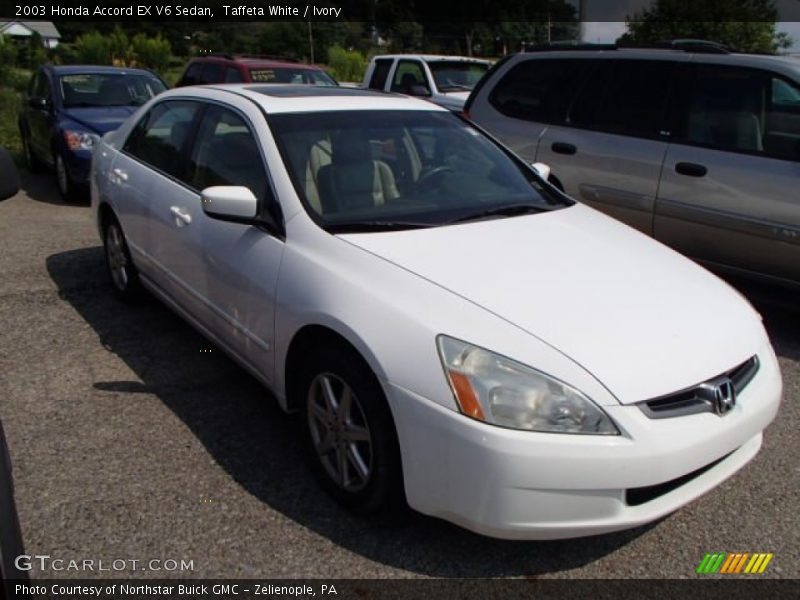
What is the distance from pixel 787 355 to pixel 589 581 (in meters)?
2.63

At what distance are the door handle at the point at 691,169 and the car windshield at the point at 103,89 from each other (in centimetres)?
695

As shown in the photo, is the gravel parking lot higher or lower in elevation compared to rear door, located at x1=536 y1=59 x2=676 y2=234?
lower

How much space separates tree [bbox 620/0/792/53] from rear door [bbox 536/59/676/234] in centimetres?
1611

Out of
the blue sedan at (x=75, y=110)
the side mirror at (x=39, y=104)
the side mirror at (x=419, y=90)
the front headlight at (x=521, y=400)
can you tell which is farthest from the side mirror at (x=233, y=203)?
the side mirror at (x=419, y=90)

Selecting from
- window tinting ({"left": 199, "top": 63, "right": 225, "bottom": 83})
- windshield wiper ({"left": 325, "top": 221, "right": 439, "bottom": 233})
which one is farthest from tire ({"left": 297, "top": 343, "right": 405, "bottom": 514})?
window tinting ({"left": 199, "top": 63, "right": 225, "bottom": 83})

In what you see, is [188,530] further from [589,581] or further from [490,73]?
[490,73]

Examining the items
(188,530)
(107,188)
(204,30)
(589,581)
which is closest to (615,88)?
(107,188)

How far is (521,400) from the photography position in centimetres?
234

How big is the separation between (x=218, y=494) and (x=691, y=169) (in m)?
3.80

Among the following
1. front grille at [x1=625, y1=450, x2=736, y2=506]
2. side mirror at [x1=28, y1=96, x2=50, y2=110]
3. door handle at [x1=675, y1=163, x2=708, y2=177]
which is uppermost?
side mirror at [x1=28, y1=96, x2=50, y2=110]

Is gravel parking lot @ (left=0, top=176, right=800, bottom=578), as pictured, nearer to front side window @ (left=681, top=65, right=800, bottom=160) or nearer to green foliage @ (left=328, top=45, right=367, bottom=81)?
front side window @ (left=681, top=65, right=800, bottom=160)

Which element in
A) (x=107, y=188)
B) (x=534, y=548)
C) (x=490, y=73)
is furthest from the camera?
(x=490, y=73)

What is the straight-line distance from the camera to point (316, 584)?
254 centimetres

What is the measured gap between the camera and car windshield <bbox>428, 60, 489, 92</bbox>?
1220 centimetres
